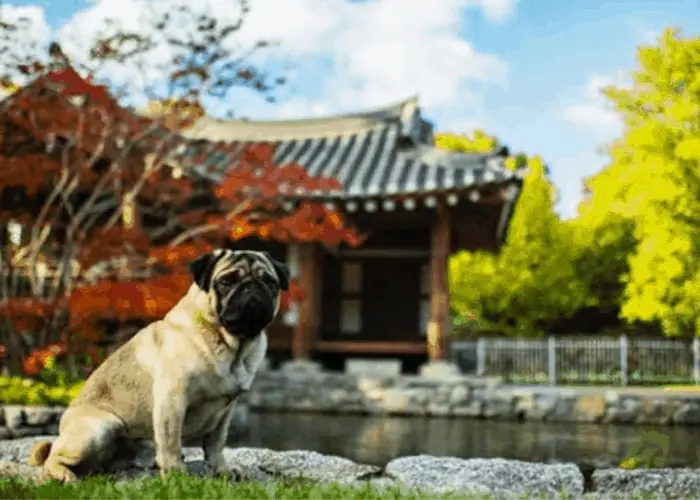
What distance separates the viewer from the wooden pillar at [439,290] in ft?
56.5

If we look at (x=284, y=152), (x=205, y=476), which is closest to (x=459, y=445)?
(x=205, y=476)

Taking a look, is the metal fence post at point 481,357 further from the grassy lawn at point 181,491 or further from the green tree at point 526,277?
the grassy lawn at point 181,491

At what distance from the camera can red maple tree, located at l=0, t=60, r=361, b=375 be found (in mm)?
11430

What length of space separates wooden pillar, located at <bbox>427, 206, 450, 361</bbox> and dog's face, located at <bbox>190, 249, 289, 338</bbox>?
41.4 ft

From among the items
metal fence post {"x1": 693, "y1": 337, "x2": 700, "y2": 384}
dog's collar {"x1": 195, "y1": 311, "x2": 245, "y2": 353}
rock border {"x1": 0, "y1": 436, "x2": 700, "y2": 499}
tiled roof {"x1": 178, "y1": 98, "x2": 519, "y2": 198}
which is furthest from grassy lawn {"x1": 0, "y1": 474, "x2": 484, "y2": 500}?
metal fence post {"x1": 693, "y1": 337, "x2": 700, "y2": 384}

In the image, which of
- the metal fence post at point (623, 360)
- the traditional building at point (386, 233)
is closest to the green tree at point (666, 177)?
the metal fence post at point (623, 360)

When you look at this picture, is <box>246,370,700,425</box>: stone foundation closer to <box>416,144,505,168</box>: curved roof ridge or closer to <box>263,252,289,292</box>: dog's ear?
<box>416,144,505,168</box>: curved roof ridge

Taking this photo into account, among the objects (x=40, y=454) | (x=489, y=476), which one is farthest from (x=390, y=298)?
→ (x=40, y=454)

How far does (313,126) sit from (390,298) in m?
5.58

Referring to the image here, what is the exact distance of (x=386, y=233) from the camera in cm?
1939

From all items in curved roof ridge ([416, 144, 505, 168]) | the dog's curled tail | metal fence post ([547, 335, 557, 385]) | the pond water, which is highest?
curved roof ridge ([416, 144, 505, 168])

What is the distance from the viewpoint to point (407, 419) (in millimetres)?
15539

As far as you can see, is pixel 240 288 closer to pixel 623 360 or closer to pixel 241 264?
pixel 241 264

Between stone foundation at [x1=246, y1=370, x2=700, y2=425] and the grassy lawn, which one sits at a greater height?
the grassy lawn
